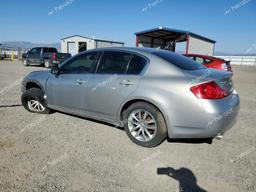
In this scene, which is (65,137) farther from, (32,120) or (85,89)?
(32,120)

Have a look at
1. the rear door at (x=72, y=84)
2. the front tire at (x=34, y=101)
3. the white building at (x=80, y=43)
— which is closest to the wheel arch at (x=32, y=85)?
the front tire at (x=34, y=101)

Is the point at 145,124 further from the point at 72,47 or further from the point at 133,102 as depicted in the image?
the point at 72,47

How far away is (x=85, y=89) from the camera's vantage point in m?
4.52

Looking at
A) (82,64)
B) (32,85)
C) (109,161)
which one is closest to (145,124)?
(109,161)

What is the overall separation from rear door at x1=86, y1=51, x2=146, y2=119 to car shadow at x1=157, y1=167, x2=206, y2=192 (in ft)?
4.51

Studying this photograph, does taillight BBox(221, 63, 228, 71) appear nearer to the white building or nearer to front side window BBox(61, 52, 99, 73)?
front side window BBox(61, 52, 99, 73)

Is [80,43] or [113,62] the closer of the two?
[113,62]

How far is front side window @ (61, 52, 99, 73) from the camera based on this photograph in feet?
15.2

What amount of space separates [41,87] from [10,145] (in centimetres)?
180

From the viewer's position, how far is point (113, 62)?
14.4 ft

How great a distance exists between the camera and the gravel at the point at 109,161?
2.87 metres

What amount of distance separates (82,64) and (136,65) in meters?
1.27

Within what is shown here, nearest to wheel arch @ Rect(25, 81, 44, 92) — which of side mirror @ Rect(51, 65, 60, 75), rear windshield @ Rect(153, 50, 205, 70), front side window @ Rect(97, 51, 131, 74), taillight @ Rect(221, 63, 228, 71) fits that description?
side mirror @ Rect(51, 65, 60, 75)

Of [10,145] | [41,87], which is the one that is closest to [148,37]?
[41,87]
